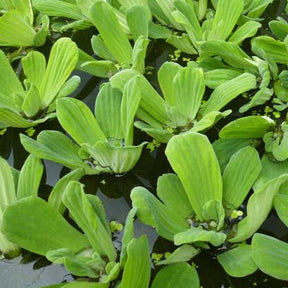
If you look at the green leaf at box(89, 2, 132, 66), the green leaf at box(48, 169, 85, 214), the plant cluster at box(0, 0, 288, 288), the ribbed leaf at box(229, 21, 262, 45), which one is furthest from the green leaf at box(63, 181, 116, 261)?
the ribbed leaf at box(229, 21, 262, 45)

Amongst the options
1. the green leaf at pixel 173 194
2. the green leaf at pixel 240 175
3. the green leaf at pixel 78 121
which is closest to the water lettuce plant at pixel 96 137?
the green leaf at pixel 78 121

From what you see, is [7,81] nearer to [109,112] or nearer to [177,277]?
[109,112]

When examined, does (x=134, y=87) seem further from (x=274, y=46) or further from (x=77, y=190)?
(x=274, y=46)

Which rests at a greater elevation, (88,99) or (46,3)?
(46,3)

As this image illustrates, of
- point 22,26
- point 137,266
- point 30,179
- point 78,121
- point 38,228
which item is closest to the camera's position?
point 137,266

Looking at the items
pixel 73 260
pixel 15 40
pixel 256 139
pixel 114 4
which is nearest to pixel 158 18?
pixel 114 4

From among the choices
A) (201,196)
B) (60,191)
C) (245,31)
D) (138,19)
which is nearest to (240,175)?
(201,196)
